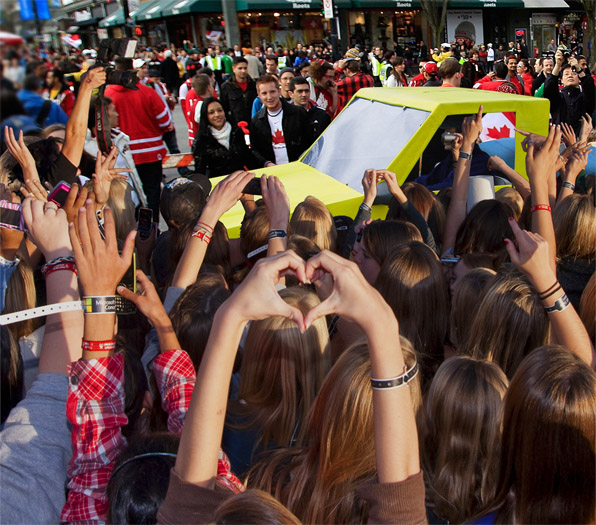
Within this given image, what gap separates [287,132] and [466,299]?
14.1ft

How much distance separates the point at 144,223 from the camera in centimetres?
369

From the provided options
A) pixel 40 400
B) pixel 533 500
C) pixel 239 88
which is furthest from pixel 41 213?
pixel 239 88

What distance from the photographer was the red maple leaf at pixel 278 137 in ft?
21.2

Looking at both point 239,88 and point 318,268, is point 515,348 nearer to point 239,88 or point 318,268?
point 318,268

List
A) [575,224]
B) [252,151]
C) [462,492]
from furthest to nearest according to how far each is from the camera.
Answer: [252,151]
[575,224]
[462,492]

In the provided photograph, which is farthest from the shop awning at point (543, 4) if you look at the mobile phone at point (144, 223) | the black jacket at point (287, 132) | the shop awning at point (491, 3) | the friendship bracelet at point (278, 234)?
the friendship bracelet at point (278, 234)

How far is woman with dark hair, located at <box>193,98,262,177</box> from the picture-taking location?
6328 millimetres

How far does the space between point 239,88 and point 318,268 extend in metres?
8.06

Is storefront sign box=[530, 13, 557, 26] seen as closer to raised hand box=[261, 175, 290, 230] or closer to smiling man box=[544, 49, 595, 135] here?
smiling man box=[544, 49, 595, 135]

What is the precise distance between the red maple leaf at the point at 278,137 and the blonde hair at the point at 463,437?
5023 millimetres

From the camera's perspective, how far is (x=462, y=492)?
1.63 meters

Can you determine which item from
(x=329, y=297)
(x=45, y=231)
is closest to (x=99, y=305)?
(x=45, y=231)

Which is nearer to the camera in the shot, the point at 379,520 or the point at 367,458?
the point at 379,520

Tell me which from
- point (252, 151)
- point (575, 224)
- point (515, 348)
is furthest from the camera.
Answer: point (252, 151)
